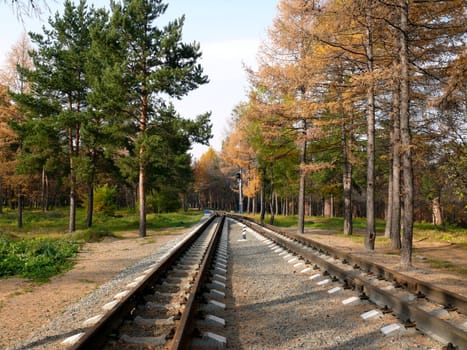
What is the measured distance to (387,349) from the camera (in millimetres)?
4246

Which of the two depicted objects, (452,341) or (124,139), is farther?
(124,139)

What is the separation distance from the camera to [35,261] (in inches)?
425

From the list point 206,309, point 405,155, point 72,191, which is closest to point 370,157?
point 405,155

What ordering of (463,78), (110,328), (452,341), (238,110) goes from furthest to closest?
(238,110), (463,78), (110,328), (452,341)

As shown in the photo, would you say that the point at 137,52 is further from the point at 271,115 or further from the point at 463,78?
the point at 463,78

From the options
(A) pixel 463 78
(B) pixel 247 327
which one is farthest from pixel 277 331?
(A) pixel 463 78

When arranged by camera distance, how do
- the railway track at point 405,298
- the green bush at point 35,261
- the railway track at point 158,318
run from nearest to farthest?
1. the railway track at point 158,318
2. the railway track at point 405,298
3. the green bush at point 35,261

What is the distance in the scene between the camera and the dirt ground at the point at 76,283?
5.54m

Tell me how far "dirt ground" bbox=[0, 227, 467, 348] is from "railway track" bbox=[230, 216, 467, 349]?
116 centimetres

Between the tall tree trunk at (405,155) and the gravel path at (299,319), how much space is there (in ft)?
9.10

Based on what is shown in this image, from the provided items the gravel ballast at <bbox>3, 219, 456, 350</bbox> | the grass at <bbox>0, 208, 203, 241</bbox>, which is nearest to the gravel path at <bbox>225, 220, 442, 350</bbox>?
the gravel ballast at <bbox>3, 219, 456, 350</bbox>

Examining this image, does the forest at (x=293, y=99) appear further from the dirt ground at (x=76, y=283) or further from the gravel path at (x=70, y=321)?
the gravel path at (x=70, y=321)

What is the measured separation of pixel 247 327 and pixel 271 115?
14.5m

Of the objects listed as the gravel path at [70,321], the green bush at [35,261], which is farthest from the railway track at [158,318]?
the green bush at [35,261]
